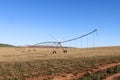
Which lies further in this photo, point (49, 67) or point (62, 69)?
point (49, 67)

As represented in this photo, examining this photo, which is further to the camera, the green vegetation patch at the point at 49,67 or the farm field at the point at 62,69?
the green vegetation patch at the point at 49,67

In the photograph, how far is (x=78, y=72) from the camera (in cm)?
4559

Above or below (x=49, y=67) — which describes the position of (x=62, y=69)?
below

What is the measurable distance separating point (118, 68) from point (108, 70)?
4.91 feet

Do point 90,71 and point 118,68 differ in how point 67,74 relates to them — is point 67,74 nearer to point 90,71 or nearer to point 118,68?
point 90,71

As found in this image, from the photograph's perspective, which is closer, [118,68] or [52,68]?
[118,68]

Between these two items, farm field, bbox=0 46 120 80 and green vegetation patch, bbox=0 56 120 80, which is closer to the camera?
farm field, bbox=0 46 120 80

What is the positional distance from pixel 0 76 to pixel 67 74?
9.98 meters

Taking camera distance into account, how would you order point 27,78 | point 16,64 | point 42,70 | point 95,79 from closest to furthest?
1. point 95,79
2. point 27,78
3. point 42,70
4. point 16,64

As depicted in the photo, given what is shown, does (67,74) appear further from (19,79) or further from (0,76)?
(0,76)

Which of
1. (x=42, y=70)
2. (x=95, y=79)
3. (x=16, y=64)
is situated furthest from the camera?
(x=16, y=64)

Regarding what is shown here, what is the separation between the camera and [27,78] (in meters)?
44.9

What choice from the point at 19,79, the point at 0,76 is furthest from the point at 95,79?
the point at 0,76

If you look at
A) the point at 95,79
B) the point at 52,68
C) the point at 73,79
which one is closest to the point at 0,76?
the point at 52,68
